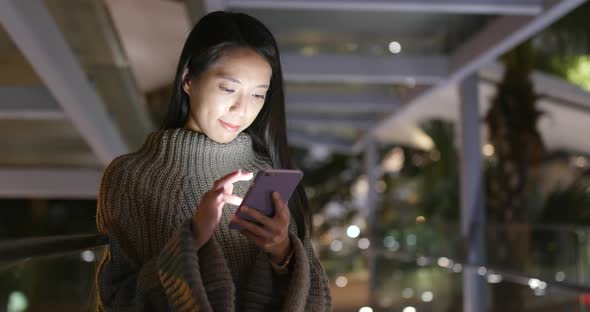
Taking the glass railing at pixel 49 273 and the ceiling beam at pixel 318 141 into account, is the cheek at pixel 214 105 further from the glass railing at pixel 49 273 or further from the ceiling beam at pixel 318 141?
the ceiling beam at pixel 318 141

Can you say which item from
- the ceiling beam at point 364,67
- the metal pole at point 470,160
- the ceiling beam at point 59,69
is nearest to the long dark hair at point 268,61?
the ceiling beam at point 59,69

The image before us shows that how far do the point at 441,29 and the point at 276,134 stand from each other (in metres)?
7.19

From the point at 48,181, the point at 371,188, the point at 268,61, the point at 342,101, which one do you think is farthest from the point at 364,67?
the point at 268,61

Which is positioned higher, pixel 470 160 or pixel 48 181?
pixel 48 181

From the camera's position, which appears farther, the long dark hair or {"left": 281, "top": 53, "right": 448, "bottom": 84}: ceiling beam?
{"left": 281, "top": 53, "right": 448, "bottom": 84}: ceiling beam

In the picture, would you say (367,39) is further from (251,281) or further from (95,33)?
(251,281)

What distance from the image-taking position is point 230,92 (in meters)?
1.65

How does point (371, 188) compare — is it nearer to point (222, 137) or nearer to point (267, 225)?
point (222, 137)

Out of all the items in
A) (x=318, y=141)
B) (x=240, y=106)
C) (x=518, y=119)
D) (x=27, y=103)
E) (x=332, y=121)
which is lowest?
(x=318, y=141)

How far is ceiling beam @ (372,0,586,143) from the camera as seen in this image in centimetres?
618

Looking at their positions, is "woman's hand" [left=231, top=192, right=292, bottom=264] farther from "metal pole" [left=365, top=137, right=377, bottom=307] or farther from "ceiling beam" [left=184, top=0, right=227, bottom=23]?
"metal pole" [left=365, top=137, right=377, bottom=307]

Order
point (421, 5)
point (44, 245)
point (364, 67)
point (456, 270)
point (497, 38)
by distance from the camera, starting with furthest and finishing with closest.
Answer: point (364, 67) → point (497, 38) → point (456, 270) → point (421, 5) → point (44, 245)

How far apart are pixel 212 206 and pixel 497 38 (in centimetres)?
627

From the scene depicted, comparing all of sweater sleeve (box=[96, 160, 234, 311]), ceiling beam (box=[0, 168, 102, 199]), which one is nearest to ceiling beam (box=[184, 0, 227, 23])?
sweater sleeve (box=[96, 160, 234, 311])
